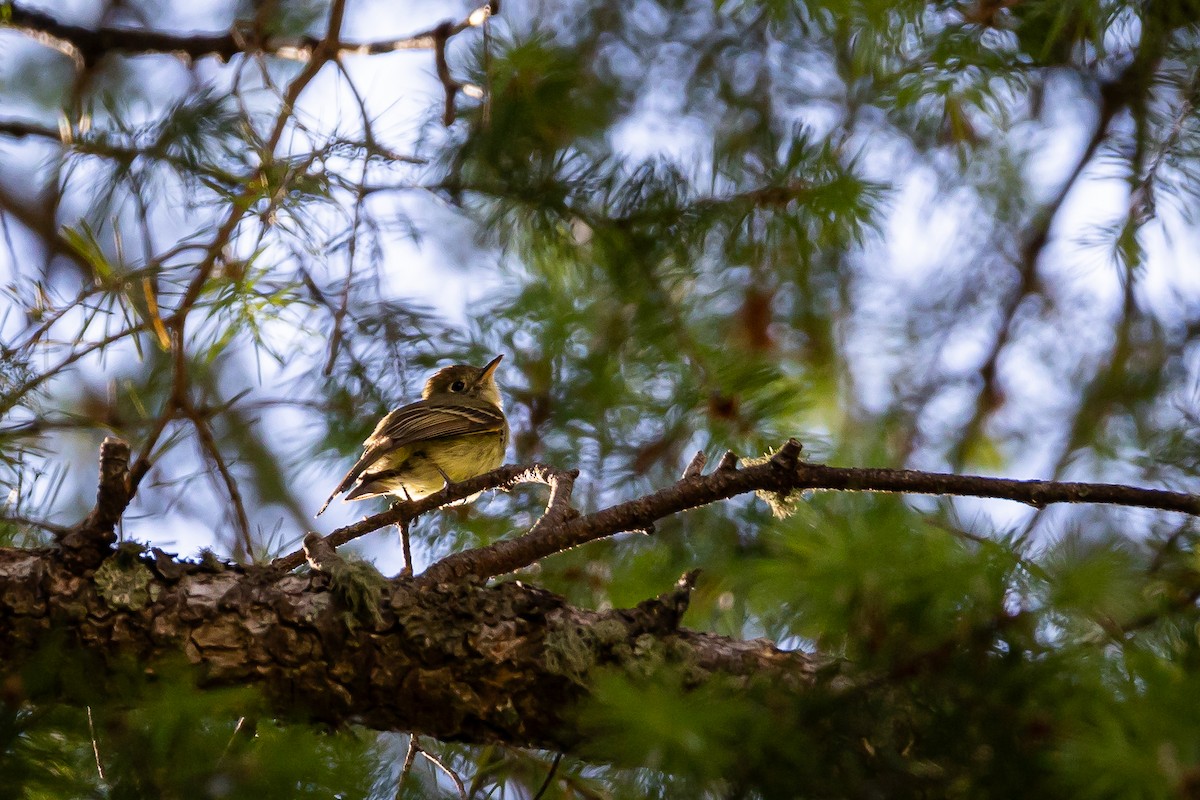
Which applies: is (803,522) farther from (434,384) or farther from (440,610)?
(434,384)

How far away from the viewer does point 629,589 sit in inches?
113

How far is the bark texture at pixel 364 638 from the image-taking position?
183cm

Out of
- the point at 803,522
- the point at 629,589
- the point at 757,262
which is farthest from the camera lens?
the point at 757,262

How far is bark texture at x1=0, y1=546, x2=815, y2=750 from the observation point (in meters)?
1.83

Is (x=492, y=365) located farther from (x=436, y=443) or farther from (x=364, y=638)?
(x=364, y=638)

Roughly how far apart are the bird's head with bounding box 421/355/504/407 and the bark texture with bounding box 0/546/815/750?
6.16 feet

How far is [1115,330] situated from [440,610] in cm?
309

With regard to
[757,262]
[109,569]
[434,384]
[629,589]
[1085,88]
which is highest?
[1085,88]

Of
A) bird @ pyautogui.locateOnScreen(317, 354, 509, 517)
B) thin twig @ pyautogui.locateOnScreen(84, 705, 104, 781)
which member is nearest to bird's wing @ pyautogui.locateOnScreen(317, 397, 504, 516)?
bird @ pyautogui.locateOnScreen(317, 354, 509, 517)

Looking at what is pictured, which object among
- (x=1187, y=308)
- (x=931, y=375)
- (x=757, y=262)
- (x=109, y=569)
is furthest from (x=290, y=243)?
(x=1187, y=308)

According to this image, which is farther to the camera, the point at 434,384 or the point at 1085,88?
the point at 434,384

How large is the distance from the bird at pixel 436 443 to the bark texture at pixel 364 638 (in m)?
1.40

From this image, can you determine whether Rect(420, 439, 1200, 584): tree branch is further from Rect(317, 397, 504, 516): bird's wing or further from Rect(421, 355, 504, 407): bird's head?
Rect(421, 355, 504, 407): bird's head

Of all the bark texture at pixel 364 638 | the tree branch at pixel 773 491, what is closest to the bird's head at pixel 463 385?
the tree branch at pixel 773 491
